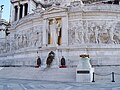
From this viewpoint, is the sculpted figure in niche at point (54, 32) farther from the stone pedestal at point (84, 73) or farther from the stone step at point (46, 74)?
the stone pedestal at point (84, 73)

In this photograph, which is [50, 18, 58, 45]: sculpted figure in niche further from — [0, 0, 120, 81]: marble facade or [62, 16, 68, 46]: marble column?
[62, 16, 68, 46]: marble column

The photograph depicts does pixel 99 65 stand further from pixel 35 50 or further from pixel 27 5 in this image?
pixel 27 5

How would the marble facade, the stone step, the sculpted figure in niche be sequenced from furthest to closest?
the sculpted figure in niche
the marble facade
the stone step

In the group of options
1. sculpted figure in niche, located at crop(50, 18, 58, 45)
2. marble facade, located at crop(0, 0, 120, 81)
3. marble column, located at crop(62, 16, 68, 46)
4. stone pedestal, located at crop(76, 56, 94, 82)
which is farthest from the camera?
sculpted figure in niche, located at crop(50, 18, 58, 45)

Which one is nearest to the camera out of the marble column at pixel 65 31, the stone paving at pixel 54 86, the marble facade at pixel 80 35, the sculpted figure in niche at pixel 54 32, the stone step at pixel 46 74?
the stone paving at pixel 54 86

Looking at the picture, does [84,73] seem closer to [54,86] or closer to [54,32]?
[54,86]

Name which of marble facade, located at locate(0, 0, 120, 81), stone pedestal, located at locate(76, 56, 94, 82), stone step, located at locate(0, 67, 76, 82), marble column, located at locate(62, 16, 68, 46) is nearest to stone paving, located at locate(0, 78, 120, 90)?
stone pedestal, located at locate(76, 56, 94, 82)

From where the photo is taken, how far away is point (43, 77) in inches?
768

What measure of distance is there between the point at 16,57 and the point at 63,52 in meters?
9.34

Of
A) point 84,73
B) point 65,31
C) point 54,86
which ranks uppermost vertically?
point 65,31

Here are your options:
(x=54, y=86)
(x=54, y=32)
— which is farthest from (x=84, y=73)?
(x=54, y=32)

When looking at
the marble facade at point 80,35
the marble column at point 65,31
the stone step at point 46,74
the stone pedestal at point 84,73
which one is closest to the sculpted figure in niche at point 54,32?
the marble facade at point 80,35

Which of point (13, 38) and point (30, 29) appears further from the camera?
point (13, 38)

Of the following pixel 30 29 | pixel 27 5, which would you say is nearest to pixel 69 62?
pixel 30 29
